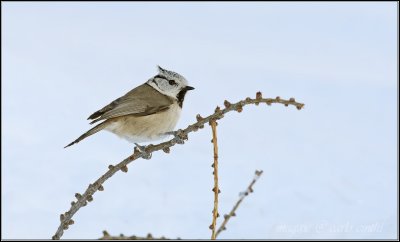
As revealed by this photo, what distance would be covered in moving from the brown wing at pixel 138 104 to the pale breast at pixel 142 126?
7 centimetres

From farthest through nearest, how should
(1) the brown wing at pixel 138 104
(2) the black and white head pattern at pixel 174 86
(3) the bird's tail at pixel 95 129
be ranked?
(2) the black and white head pattern at pixel 174 86
(1) the brown wing at pixel 138 104
(3) the bird's tail at pixel 95 129

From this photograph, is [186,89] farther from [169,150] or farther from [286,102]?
[286,102]

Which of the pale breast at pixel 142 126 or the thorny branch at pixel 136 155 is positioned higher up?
the pale breast at pixel 142 126

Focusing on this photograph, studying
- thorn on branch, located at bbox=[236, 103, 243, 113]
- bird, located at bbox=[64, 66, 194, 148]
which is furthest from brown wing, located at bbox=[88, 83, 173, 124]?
thorn on branch, located at bbox=[236, 103, 243, 113]

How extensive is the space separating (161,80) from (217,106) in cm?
407

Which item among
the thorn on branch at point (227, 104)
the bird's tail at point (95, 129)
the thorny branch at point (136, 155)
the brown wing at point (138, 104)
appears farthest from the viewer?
the brown wing at point (138, 104)

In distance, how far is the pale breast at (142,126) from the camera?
18.5 feet

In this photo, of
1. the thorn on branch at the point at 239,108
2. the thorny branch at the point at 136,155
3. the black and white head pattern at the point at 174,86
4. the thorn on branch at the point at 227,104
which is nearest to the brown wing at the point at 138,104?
the black and white head pattern at the point at 174,86

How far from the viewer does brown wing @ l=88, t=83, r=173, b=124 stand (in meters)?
5.39

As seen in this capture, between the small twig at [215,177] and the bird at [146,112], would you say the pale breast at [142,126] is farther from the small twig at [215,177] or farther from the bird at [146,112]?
the small twig at [215,177]

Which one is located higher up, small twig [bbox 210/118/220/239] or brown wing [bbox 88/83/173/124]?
brown wing [bbox 88/83/173/124]

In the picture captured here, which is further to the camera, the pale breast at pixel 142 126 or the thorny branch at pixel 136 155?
the pale breast at pixel 142 126

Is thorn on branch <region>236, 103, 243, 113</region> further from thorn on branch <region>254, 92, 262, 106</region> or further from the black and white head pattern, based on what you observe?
the black and white head pattern

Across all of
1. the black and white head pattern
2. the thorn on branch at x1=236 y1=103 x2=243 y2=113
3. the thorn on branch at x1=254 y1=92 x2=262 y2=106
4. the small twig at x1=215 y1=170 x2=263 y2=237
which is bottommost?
the small twig at x1=215 y1=170 x2=263 y2=237
